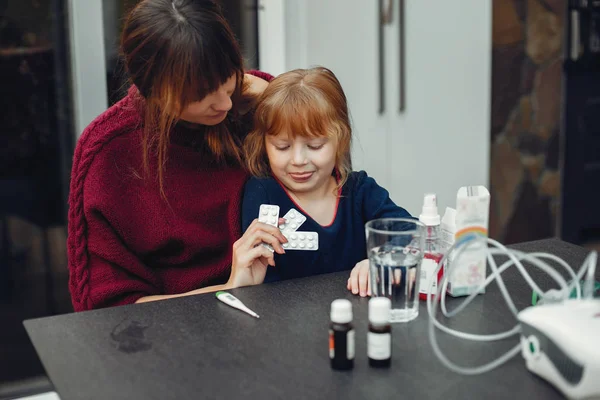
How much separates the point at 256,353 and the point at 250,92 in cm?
71

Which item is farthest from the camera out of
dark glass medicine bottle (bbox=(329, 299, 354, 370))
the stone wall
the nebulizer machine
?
the stone wall

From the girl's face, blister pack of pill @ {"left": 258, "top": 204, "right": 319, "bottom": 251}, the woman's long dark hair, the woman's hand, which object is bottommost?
blister pack of pill @ {"left": 258, "top": 204, "right": 319, "bottom": 251}

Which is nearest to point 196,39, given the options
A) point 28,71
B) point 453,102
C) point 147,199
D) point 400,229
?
point 147,199

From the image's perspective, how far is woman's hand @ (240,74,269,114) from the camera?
57.3 inches

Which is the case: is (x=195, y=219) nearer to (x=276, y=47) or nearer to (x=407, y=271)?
(x=407, y=271)

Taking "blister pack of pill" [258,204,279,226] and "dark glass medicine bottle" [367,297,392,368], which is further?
"blister pack of pill" [258,204,279,226]

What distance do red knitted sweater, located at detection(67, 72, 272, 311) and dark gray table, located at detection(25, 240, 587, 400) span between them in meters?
0.25

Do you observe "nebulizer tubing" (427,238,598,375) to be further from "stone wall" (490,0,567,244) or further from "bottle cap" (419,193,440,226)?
"stone wall" (490,0,567,244)

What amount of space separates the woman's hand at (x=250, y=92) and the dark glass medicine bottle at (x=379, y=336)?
2.32ft

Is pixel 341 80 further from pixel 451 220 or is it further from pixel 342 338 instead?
pixel 342 338

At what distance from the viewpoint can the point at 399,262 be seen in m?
1.02

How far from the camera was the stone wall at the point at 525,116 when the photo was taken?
284cm

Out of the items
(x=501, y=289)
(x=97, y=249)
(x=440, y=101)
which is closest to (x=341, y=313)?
(x=501, y=289)

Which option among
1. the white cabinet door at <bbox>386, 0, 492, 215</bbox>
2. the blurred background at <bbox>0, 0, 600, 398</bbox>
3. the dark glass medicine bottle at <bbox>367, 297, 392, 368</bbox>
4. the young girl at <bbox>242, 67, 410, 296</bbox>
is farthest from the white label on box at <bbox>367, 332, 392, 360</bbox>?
the white cabinet door at <bbox>386, 0, 492, 215</bbox>
